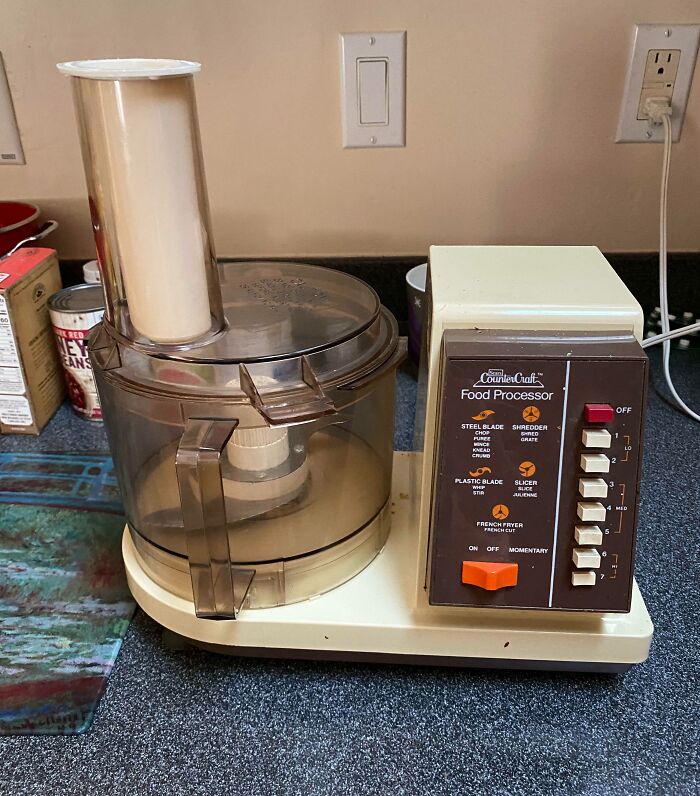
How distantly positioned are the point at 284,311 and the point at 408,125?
423 millimetres

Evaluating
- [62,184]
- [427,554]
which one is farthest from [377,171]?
[427,554]

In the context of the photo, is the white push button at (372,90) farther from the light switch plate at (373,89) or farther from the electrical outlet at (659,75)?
the electrical outlet at (659,75)

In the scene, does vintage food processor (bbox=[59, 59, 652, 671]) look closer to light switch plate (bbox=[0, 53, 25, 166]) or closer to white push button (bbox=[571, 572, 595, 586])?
white push button (bbox=[571, 572, 595, 586])

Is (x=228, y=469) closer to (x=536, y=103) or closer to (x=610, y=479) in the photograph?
(x=610, y=479)

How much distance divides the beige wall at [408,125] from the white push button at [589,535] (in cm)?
55

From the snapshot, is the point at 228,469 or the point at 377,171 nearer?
the point at 228,469

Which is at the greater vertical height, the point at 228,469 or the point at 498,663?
the point at 228,469

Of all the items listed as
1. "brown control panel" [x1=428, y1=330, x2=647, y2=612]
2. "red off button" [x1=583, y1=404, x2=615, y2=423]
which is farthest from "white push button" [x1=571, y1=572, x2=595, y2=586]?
"red off button" [x1=583, y1=404, x2=615, y2=423]

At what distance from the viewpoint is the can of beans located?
0.79m

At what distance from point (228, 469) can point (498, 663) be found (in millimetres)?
247

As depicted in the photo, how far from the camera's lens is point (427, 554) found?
0.49 metres

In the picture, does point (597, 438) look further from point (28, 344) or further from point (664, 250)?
point (28, 344)

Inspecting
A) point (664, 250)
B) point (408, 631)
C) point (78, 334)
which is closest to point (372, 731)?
point (408, 631)

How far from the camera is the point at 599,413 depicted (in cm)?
43
